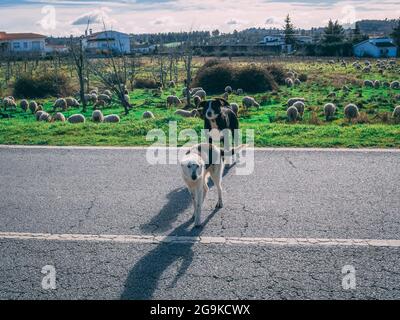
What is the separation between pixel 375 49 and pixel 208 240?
75665 millimetres

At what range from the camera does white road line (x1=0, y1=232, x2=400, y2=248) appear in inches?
212

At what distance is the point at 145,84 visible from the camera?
3400 cm

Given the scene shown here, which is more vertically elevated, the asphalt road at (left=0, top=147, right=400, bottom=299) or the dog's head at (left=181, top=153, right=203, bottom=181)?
the dog's head at (left=181, top=153, right=203, bottom=181)

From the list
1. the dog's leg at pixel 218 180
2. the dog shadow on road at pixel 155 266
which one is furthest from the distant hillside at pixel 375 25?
the dog shadow on road at pixel 155 266

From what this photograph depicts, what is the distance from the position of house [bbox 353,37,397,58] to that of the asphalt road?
70006 mm

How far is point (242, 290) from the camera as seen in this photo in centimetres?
442

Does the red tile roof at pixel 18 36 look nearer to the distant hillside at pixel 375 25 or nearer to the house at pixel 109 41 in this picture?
the house at pixel 109 41

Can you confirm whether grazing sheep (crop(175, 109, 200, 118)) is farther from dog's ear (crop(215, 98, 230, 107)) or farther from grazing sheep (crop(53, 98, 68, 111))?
dog's ear (crop(215, 98, 230, 107))

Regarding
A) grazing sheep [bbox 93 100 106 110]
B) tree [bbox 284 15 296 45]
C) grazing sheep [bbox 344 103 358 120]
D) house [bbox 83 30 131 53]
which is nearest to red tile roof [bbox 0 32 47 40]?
house [bbox 83 30 131 53]

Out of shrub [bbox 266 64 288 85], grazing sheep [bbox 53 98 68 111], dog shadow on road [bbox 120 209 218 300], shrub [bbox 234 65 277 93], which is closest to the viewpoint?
dog shadow on road [bbox 120 209 218 300]

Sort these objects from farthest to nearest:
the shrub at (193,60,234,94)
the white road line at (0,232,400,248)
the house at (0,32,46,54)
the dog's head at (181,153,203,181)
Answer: the house at (0,32,46,54), the shrub at (193,60,234,94), the dog's head at (181,153,203,181), the white road line at (0,232,400,248)

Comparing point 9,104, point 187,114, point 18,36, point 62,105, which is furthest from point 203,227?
point 18,36

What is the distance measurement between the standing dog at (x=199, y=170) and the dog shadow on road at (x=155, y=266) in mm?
481
